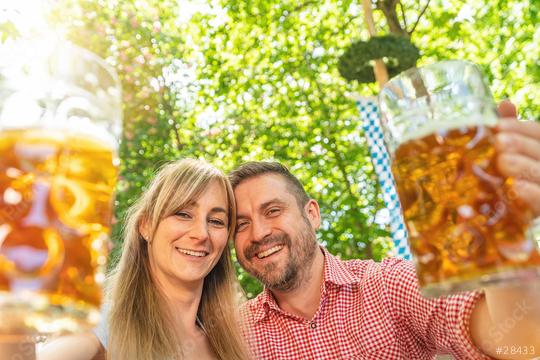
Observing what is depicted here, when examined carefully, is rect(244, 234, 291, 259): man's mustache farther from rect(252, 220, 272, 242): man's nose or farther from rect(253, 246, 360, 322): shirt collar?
rect(253, 246, 360, 322): shirt collar

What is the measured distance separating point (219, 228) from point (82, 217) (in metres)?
1.32

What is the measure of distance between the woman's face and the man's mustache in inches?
6.1

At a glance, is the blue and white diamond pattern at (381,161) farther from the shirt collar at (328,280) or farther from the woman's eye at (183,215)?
the woman's eye at (183,215)

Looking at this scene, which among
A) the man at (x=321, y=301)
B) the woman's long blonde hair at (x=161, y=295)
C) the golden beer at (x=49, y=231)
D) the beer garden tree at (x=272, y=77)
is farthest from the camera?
the beer garden tree at (x=272, y=77)

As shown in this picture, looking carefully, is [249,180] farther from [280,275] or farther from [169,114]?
[169,114]

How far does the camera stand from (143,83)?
6613 millimetres

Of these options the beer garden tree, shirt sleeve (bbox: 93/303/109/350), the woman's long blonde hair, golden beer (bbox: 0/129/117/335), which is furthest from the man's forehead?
the beer garden tree

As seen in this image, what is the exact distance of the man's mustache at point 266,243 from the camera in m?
2.02

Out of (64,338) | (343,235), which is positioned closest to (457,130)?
(64,338)

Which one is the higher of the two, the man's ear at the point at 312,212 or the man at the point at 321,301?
the man's ear at the point at 312,212

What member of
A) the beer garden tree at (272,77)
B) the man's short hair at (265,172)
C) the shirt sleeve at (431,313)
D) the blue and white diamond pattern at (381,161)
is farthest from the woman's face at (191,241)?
the beer garden tree at (272,77)

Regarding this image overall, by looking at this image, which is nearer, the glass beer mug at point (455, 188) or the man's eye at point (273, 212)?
the glass beer mug at point (455, 188)

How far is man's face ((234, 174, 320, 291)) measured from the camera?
78.7 inches

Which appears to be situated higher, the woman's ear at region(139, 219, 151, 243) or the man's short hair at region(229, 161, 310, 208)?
the man's short hair at region(229, 161, 310, 208)
